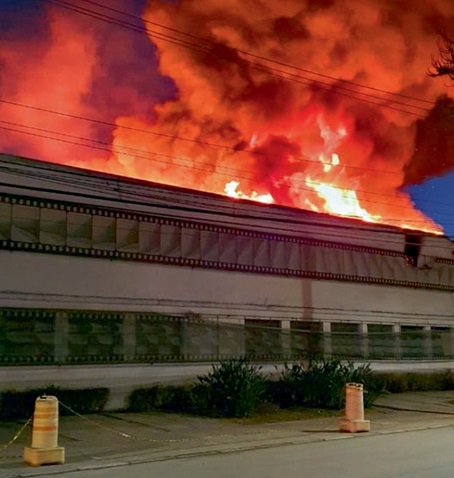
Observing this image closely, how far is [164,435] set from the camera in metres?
12.6

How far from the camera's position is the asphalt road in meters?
8.51

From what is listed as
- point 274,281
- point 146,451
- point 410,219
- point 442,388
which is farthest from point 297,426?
point 410,219

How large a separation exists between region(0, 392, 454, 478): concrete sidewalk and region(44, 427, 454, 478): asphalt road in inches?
20.1

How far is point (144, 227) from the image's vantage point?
1745cm

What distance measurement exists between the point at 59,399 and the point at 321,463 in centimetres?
753

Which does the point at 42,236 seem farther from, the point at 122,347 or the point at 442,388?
the point at 442,388

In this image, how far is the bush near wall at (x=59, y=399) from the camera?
14375 mm

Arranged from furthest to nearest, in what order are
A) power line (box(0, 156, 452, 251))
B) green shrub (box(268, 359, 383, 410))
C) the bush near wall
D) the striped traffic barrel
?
green shrub (box(268, 359, 383, 410)) → power line (box(0, 156, 452, 251)) → the bush near wall → the striped traffic barrel

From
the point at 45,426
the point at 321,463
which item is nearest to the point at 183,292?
the point at 45,426

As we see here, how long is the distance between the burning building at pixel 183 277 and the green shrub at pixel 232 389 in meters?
1.71

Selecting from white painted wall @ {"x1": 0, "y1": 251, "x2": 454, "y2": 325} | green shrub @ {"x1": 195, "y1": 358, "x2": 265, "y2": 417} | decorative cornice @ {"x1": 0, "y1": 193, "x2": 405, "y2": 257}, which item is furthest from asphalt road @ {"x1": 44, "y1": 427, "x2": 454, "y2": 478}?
decorative cornice @ {"x1": 0, "y1": 193, "x2": 405, "y2": 257}

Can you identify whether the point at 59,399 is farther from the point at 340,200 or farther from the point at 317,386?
the point at 340,200

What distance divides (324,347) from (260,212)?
4.70m

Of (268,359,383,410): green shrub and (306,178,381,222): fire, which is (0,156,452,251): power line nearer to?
(306,178,381,222): fire
